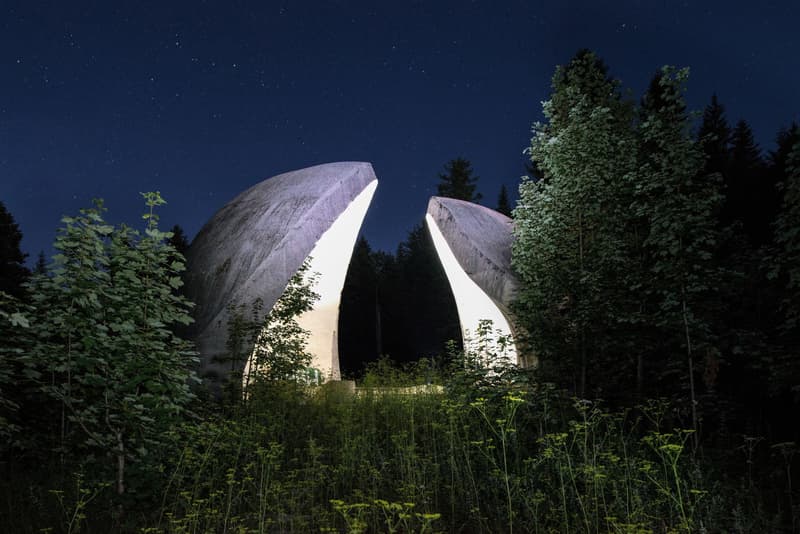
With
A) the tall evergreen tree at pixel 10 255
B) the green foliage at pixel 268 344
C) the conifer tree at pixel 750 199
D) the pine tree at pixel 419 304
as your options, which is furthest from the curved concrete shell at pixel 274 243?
the pine tree at pixel 419 304

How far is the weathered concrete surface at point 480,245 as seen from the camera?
1145 centimetres

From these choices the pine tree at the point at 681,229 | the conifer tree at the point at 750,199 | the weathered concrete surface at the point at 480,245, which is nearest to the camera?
the pine tree at the point at 681,229

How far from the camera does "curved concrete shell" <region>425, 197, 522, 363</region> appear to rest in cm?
1158

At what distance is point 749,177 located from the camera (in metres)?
17.5

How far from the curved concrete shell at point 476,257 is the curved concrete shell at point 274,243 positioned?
6.59 ft

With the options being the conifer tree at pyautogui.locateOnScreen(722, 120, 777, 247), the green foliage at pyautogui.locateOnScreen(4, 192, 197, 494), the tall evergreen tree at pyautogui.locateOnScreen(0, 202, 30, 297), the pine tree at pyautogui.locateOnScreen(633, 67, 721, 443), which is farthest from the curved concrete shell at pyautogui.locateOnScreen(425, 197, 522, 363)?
the tall evergreen tree at pyautogui.locateOnScreen(0, 202, 30, 297)

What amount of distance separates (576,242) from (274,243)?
5.72m

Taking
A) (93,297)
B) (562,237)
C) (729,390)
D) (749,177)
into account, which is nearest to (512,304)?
(562,237)

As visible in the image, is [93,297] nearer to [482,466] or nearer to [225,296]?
[482,466]

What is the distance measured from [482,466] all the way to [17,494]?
4132mm

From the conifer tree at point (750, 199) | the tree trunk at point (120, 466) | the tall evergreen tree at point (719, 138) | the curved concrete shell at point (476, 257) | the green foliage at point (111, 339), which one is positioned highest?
the tall evergreen tree at point (719, 138)

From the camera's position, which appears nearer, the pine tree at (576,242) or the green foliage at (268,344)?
the pine tree at (576,242)

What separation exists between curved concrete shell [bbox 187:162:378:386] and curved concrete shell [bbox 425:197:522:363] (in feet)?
6.59

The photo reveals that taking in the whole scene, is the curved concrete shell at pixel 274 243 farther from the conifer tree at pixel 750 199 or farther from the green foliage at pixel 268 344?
the conifer tree at pixel 750 199
